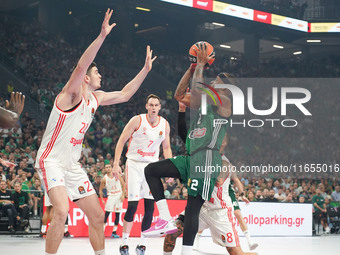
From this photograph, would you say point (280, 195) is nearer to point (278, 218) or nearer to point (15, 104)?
point (278, 218)

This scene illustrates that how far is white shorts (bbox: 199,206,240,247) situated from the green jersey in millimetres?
903

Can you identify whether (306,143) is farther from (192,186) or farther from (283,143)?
(192,186)

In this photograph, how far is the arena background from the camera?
17.8m

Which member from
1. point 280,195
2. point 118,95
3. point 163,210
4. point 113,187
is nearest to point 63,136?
point 118,95

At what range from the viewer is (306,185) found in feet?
62.0

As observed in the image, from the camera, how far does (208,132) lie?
21.0 feet

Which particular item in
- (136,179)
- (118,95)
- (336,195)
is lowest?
(336,195)

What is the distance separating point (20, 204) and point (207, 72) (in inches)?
792

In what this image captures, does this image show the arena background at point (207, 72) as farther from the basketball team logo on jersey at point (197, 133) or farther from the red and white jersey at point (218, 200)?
the basketball team logo on jersey at point (197, 133)

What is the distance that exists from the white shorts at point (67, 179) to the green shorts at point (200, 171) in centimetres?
113

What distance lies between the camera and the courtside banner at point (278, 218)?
48.8ft

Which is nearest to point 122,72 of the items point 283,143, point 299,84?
point 283,143

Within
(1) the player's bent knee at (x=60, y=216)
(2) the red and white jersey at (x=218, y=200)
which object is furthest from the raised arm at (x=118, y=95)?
(2) the red and white jersey at (x=218, y=200)

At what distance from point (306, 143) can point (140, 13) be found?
1443cm
